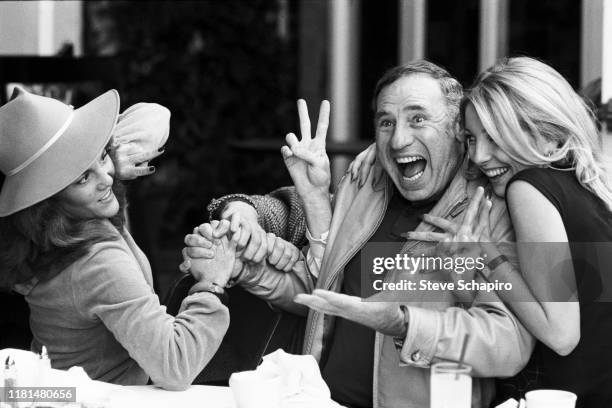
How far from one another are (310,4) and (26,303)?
16.8ft

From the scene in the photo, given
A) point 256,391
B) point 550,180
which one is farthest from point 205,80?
point 256,391

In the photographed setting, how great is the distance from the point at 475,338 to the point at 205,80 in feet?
18.7

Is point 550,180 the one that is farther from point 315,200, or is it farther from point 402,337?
point 315,200

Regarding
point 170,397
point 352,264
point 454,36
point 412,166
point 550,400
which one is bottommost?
point 170,397

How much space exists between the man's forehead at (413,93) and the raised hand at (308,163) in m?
0.21

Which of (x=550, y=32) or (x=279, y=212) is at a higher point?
(x=550, y=32)

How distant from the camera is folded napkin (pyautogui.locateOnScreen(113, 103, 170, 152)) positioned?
9.66 ft

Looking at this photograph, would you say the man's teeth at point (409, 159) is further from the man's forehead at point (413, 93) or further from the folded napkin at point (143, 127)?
the folded napkin at point (143, 127)

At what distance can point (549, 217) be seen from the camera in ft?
7.55

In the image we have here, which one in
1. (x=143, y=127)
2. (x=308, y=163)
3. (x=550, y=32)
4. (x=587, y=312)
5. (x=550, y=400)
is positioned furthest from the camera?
(x=550, y=32)

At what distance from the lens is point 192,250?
2645 millimetres

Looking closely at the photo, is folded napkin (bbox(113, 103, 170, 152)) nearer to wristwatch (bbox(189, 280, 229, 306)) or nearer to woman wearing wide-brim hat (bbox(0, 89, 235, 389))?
woman wearing wide-brim hat (bbox(0, 89, 235, 389))

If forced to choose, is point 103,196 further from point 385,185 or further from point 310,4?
point 310,4

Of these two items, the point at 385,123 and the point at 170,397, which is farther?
the point at 385,123
